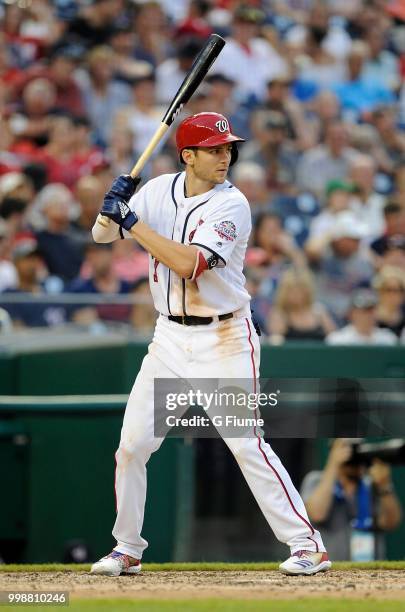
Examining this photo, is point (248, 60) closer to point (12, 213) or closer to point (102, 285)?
point (12, 213)

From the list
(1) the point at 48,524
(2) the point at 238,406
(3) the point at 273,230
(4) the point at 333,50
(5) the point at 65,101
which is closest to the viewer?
(2) the point at 238,406

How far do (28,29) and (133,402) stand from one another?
696cm

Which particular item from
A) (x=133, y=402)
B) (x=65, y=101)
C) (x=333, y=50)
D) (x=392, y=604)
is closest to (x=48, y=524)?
(x=133, y=402)

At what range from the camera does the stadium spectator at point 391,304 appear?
893 cm

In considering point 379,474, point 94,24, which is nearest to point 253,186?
point 94,24

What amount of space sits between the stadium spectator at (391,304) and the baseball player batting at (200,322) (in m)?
3.68

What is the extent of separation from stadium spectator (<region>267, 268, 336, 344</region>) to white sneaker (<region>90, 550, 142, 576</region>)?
350cm

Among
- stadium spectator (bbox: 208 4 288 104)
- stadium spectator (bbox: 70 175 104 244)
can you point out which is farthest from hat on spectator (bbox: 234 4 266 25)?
stadium spectator (bbox: 70 175 104 244)

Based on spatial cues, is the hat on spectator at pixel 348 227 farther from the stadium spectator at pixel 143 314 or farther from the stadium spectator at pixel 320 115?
the stadium spectator at pixel 143 314

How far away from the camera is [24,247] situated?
367 inches

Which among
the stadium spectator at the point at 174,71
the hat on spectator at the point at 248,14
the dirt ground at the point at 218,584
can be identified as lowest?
the dirt ground at the point at 218,584

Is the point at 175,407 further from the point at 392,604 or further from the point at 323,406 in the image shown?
the point at 323,406

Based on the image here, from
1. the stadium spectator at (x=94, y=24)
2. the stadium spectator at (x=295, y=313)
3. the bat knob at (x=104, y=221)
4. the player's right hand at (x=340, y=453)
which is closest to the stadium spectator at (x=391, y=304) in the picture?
the stadium spectator at (x=295, y=313)

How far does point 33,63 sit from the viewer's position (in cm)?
1139
